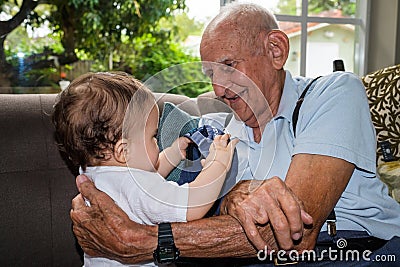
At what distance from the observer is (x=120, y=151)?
51.9 inches

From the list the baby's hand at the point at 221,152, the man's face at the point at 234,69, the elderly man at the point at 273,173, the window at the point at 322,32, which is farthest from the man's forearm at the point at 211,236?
the window at the point at 322,32

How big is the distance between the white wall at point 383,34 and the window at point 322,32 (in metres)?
0.04

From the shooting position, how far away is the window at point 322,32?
11.1 feet

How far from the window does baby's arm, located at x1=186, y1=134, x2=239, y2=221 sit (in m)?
2.18

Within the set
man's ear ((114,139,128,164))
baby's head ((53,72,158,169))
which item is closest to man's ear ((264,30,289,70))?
baby's head ((53,72,158,169))

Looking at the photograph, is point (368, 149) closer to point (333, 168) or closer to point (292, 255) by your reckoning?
point (333, 168)

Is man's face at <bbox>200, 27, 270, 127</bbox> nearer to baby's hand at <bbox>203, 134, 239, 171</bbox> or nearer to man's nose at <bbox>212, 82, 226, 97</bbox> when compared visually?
man's nose at <bbox>212, 82, 226, 97</bbox>

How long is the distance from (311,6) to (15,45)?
1.83 m

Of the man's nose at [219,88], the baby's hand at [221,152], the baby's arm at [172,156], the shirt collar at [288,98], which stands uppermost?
the man's nose at [219,88]

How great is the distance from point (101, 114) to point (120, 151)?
0.35ft

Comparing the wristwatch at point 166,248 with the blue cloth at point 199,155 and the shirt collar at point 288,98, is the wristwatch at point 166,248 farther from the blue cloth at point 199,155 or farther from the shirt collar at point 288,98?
the shirt collar at point 288,98

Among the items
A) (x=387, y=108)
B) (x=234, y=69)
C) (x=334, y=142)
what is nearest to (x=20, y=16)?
A: (x=234, y=69)

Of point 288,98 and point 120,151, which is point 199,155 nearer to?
point 120,151

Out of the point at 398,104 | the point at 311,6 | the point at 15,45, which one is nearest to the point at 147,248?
the point at 398,104
